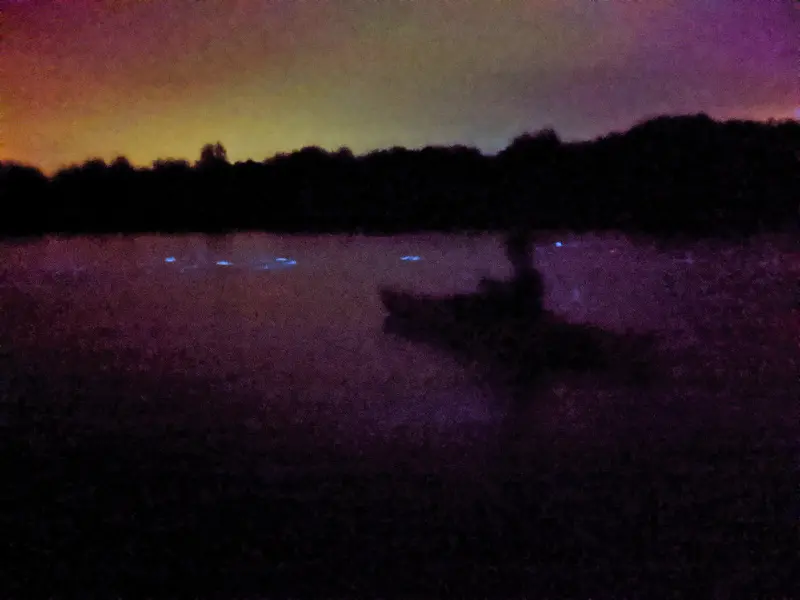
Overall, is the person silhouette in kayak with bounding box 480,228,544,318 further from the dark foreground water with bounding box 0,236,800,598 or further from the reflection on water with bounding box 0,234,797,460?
the dark foreground water with bounding box 0,236,800,598

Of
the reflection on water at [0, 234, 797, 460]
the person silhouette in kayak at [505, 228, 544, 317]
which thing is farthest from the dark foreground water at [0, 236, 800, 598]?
the person silhouette in kayak at [505, 228, 544, 317]

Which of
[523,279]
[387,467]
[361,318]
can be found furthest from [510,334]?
[387,467]

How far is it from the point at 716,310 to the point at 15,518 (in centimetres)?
637

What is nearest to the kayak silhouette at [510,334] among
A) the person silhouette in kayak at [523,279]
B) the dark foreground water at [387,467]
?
the person silhouette in kayak at [523,279]

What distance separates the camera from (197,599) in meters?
1.63

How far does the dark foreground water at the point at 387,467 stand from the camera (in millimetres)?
1724

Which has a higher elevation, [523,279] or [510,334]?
[523,279]

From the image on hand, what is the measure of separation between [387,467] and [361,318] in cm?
397

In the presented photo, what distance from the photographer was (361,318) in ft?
20.9

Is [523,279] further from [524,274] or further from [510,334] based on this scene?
[510,334]

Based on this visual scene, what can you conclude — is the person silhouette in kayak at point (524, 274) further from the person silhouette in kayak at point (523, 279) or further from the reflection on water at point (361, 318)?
the reflection on water at point (361, 318)

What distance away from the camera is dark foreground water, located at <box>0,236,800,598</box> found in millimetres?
1724

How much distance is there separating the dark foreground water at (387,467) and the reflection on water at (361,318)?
3cm

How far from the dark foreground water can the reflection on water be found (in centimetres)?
3
